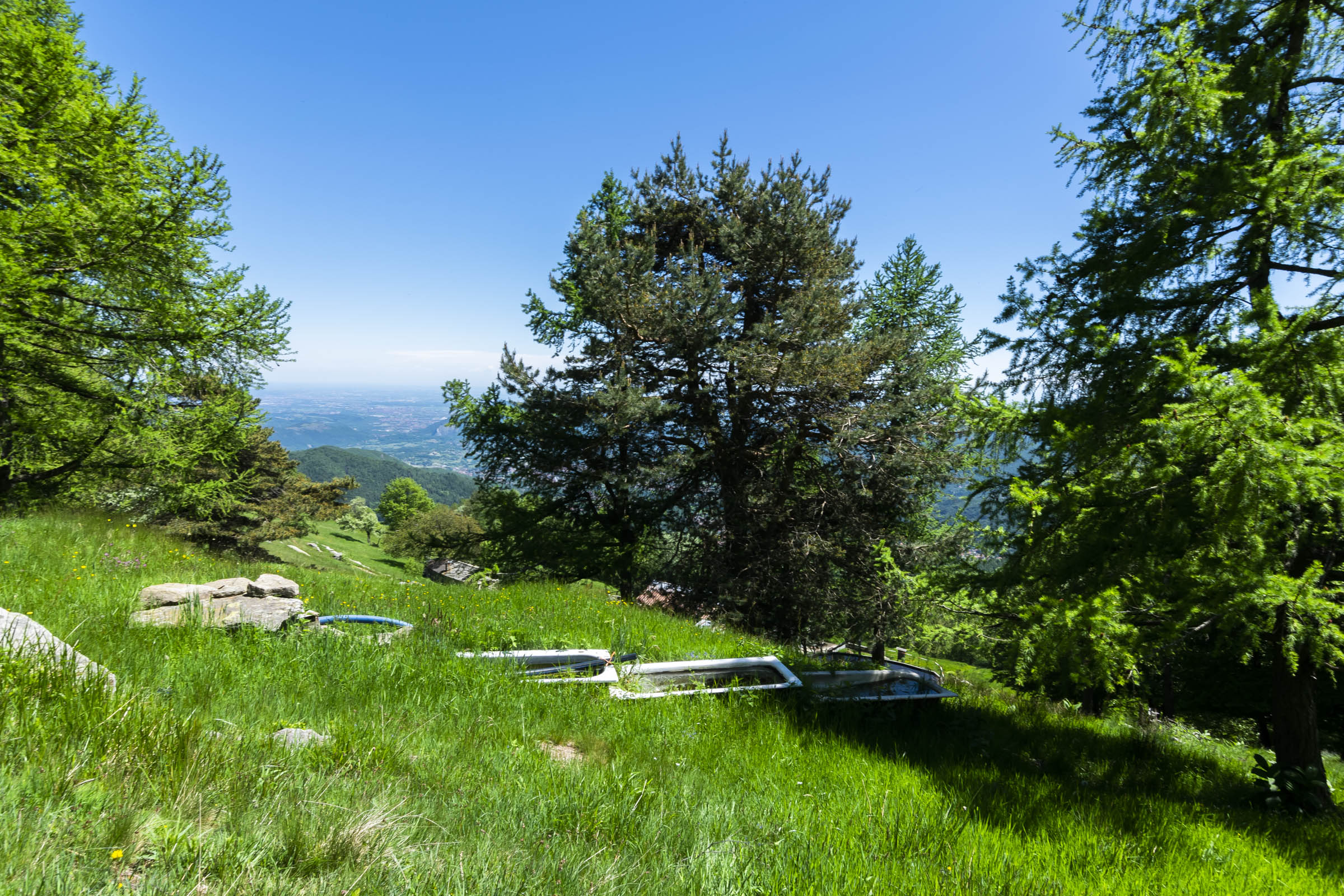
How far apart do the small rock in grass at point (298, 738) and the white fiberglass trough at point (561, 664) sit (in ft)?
5.78

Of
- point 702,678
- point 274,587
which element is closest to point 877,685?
point 702,678

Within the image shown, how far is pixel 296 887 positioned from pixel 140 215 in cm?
1152

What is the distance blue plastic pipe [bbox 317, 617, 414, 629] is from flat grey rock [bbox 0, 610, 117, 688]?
213cm

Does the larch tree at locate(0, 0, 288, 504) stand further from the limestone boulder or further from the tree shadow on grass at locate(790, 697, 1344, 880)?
the tree shadow on grass at locate(790, 697, 1344, 880)

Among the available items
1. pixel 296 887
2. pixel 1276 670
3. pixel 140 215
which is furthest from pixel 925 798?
pixel 140 215

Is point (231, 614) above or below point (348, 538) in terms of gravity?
above

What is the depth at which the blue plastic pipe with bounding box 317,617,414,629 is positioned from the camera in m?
5.52

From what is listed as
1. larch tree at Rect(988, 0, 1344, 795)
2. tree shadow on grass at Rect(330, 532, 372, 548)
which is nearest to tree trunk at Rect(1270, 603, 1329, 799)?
larch tree at Rect(988, 0, 1344, 795)

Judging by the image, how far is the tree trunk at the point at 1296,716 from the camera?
5582 millimetres

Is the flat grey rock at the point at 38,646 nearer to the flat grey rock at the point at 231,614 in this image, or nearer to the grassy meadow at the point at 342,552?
the flat grey rock at the point at 231,614

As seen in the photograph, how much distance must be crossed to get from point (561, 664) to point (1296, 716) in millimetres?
7581

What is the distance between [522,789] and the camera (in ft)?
9.50

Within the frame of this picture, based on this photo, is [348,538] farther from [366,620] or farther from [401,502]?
[366,620]

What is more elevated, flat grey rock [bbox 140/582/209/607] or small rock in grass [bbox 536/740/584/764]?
small rock in grass [bbox 536/740/584/764]
